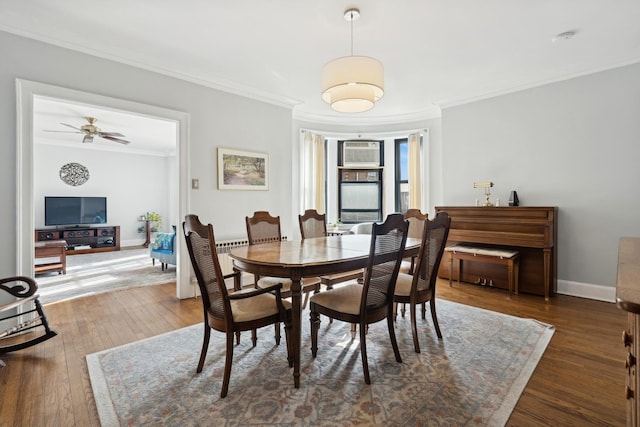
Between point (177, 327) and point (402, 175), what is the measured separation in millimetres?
4639

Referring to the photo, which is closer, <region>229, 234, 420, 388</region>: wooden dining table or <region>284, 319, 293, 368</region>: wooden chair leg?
<region>229, 234, 420, 388</region>: wooden dining table

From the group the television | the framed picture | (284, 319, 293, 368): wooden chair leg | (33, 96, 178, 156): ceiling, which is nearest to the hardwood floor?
(284, 319, 293, 368): wooden chair leg

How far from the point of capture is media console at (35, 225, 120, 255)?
7129mm

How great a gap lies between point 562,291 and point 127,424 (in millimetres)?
4576

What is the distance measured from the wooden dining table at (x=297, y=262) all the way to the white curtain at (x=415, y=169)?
306 centimetres

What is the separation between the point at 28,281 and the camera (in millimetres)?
2525

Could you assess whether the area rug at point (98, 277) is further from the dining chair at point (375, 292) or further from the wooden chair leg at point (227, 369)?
the dining chair at point (375, 292)

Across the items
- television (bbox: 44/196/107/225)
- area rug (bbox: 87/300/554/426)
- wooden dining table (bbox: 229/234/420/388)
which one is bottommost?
area rug (bbox: 87/300/554/426)

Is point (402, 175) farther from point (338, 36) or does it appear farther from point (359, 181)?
point (338, 36)

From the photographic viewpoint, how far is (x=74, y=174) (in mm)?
7566

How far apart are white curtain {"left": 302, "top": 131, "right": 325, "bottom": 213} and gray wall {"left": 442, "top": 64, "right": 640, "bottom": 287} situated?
2596 millimetres

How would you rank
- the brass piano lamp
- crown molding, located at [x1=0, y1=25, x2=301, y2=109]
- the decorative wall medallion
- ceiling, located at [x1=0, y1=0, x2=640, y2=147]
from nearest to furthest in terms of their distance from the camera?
ceiling, located at [x1=0, y1=0, x2=640, y2=147] → crown molding, located at [x1=0, y1=25, x2=301, y2=109] → the brass piano lamp → the decorative wall medallion

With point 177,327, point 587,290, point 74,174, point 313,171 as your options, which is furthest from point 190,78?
point 74,174

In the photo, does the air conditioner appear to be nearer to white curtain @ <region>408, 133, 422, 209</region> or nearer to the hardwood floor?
white curtain @ <region>408, 133, 422, 209</region>
